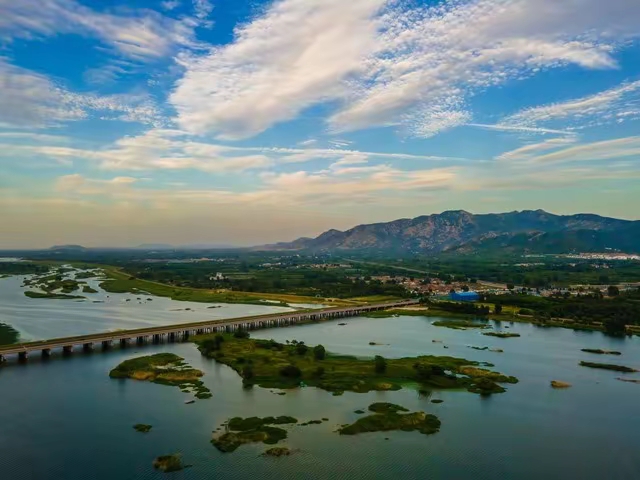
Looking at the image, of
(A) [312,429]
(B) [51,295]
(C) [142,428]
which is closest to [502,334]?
(A) [312,429]

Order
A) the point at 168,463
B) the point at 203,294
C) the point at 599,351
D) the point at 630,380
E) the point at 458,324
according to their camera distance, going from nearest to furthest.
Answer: the point at 168,463 → the point at 630,380 → the point at 599,351 → the point at 458,324 → the point at 203,294

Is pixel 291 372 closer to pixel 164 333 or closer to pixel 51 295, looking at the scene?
pixel 164 333

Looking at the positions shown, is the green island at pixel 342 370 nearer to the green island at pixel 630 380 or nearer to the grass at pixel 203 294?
the green island at pixel 630 380

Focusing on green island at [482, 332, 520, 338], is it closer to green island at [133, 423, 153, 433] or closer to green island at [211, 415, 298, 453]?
green island at [211, 415, 298, 453]

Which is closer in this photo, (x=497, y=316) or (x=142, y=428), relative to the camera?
(x=142, y=428)

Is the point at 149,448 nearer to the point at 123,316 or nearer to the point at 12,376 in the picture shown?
the point at 12,376

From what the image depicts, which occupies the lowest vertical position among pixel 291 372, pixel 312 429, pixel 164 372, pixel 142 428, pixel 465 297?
pixel 312 429

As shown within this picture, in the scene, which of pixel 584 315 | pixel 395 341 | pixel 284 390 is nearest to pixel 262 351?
pixel 284 390

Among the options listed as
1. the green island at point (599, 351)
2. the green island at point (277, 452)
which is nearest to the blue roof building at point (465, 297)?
the green island at point (599, 351)
